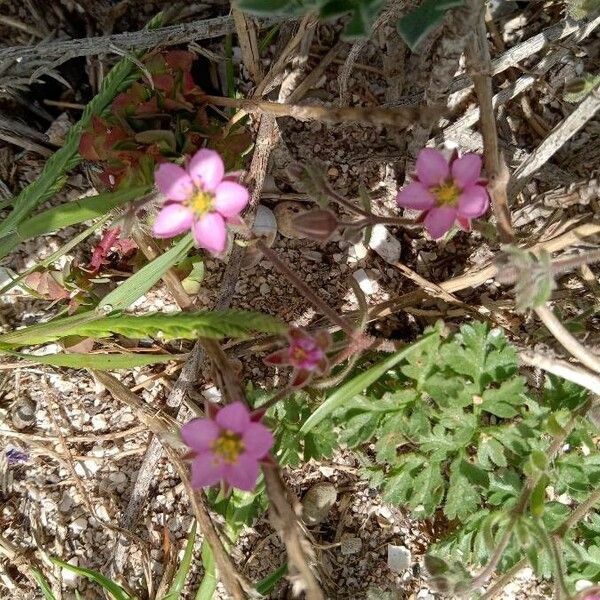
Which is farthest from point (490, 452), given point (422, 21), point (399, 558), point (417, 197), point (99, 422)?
point (99, 422)

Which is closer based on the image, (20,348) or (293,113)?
(293,113)

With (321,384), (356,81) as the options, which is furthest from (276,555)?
(356,81)

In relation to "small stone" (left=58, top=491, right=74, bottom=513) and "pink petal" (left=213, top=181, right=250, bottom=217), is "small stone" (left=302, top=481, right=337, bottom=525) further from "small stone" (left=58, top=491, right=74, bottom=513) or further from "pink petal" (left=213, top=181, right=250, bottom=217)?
"pink petal" (left=213, top=181, right=250, bottom=217)

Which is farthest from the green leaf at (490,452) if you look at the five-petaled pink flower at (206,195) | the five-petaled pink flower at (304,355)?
the five-petaled pink flower at (206,195)

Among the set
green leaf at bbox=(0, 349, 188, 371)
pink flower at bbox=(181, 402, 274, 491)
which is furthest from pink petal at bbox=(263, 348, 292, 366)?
green leaf at bbox=(0, 349, 188, 371)

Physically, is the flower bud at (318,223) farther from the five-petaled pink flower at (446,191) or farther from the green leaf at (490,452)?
the green leaf at (490,452)

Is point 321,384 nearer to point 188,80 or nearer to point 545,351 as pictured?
point 545,351
